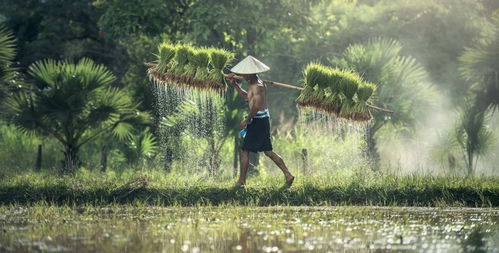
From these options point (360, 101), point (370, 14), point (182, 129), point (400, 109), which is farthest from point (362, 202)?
point (370, 14)

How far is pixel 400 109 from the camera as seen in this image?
21.3 meters

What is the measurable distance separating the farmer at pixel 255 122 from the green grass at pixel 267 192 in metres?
0.29

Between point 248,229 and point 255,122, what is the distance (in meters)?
3.81

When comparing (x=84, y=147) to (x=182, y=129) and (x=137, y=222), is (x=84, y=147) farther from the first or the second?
(x=137, y=222)

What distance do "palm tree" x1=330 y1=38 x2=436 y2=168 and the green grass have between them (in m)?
5.37

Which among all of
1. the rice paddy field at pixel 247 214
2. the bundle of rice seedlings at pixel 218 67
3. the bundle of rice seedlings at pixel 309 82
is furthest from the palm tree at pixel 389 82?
the bundle of rice seedlings at pixel 218 67

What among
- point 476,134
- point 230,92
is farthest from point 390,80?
point 230,92

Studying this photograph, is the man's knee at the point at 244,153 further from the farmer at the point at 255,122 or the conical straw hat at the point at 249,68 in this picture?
the conical straw hat at the point at 249,68

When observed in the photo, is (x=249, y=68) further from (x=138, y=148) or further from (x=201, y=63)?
(x=138, y=148)

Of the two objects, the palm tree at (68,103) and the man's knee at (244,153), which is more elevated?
the palm tree at (68,103)

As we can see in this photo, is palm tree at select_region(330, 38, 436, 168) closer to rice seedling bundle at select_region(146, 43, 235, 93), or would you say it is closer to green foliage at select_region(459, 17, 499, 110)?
green foliage at select_region(459, 17, 499, 110)

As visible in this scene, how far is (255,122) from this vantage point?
15344 mm

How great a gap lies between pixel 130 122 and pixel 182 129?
1.06 m

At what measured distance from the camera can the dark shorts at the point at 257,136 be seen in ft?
50.1
